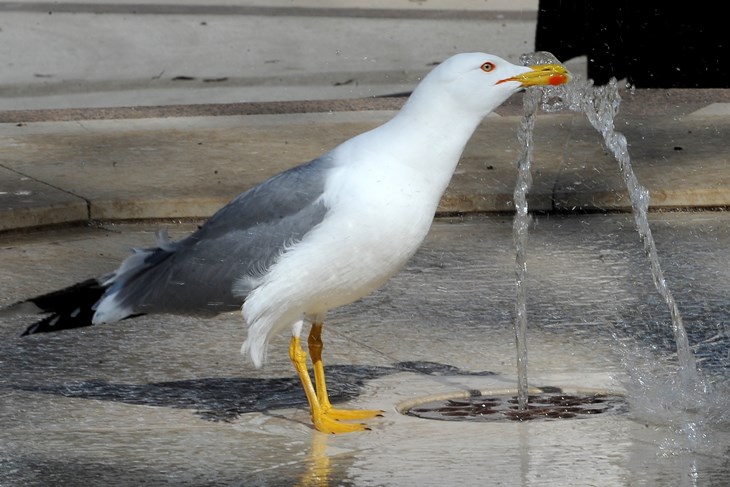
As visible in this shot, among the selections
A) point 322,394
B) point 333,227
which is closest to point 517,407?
point 322,394

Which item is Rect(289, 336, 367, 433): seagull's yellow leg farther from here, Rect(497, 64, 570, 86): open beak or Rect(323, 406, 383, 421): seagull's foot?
Rect(497, 64, 570, 86): open beak

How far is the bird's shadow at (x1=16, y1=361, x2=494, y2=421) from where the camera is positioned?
5.20 m

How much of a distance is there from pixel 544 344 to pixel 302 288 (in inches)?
57.3

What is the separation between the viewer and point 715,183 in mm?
8242

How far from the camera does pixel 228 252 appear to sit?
495 centimetres


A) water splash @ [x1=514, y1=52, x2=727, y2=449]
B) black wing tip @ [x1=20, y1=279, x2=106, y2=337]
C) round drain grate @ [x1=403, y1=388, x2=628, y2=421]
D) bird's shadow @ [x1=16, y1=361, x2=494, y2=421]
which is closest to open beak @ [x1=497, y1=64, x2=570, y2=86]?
water splash @ [x1=514, y1=52, x2=727, y2=449]

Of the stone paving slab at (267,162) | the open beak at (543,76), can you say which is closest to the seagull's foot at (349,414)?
the open beak at (543,76)

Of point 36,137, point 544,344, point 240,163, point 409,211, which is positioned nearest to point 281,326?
point 409,211

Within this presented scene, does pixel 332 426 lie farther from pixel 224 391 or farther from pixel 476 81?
pixel 476 81

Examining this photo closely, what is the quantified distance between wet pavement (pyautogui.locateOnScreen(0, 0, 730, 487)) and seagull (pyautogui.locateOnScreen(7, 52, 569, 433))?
0.36 metres

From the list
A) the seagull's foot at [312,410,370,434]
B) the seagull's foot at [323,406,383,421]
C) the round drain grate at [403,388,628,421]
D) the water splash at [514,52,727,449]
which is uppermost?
the water splash at [514,52,727,449]

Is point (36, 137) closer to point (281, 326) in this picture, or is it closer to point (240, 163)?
point (240, 163)

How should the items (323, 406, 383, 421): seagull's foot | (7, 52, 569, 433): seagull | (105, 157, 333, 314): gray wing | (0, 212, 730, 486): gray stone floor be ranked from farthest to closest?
(323, 406, 383, 421): seagull's foot → (105, 157, 333, 314): gray wing → (7, 52, 569, 433): seagull → (0, 212, 730, 486): gray stone floor

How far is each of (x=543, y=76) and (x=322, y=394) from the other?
1.27m
